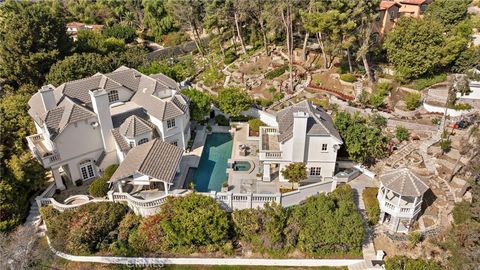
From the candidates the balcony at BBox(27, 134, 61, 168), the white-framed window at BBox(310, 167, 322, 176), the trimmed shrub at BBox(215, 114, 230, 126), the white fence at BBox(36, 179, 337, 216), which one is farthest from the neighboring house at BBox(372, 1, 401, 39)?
the balcony at BBox(27, 134, 61, 168)

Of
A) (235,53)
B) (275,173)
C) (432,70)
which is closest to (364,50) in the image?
(432,70)

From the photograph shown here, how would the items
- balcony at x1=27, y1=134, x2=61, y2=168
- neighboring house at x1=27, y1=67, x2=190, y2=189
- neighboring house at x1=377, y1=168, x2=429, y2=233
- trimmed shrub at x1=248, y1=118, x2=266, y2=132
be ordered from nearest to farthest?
neighboring house at x1=377, y1=168, x2=429, y2=233, balcony at x1=27, y1=134, x2=61, y2=168, neighboring house at x1=27, y1=67, x2=190, y2=189, trimmed shrub at x1=248, y1=118, x2=266, y2=132

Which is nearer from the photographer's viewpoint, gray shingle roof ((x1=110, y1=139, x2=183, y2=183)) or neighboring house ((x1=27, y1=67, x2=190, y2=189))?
gray shingle roof ((x1=110, y1=139, x2=183, y2=183))

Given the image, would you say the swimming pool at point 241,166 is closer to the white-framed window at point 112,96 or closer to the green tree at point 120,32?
the white-framed window at point 112,96

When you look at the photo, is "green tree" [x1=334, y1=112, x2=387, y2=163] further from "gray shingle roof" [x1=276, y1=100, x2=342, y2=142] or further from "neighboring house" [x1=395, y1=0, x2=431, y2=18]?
"neighboring house" [x1=395, y1=0, x2=431, y2=18]

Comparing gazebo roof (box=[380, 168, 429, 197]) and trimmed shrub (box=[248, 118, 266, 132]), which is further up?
gazebo roof (box=[380, 168, 429, 197])

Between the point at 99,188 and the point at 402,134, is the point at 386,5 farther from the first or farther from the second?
the point at 99,188

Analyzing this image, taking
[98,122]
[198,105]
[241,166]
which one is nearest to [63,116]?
[98,122]
